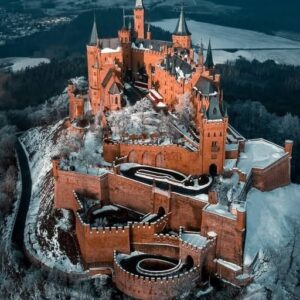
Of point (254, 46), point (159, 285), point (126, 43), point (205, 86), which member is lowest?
point (159, 285)

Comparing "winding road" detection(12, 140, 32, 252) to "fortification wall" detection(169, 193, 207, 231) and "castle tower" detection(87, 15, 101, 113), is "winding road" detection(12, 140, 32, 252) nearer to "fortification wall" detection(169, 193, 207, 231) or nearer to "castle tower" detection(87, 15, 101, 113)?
"castle tower" detection(87, 15, 101, 113)

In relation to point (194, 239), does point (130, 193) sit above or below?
above

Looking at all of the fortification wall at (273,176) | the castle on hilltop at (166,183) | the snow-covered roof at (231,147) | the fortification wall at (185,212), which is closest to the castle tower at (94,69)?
the castle on hilltop at (166,183)

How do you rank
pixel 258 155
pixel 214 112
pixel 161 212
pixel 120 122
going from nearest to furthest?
pixel 161 212 < pixel 214 112 < pixel 258 155 < pixel 120 122

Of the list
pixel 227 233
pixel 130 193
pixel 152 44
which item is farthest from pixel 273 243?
pixel 152 44

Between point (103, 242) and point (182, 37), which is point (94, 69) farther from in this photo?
point (103, 242)

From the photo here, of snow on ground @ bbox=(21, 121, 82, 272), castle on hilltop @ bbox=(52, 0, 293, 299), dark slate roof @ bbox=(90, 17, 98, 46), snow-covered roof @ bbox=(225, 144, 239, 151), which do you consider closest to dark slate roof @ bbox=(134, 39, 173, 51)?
castle on hilltop @ bbox=(52, 0, 293, 299)

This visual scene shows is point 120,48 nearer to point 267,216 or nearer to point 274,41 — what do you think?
point 267,216

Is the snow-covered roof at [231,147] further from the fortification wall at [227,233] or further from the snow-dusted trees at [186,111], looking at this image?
the fortification wall at [227,233]
